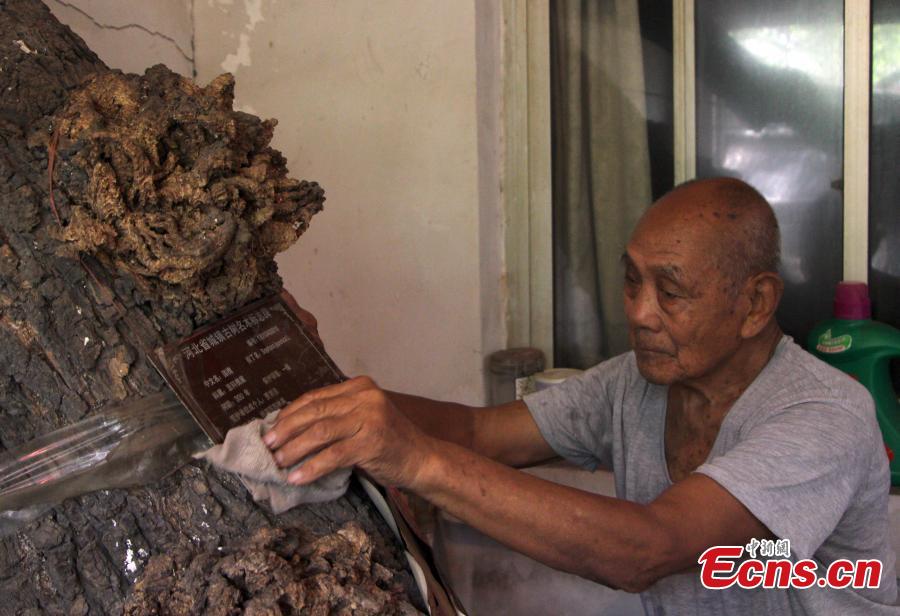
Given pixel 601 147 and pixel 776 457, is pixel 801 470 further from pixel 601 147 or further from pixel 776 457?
pixel 601 147

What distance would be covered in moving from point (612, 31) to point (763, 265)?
1.34 meters

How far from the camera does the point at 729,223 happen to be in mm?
1211

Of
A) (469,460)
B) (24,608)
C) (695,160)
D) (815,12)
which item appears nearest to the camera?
(24,608)

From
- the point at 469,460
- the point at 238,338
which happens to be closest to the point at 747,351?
the point at 469,460

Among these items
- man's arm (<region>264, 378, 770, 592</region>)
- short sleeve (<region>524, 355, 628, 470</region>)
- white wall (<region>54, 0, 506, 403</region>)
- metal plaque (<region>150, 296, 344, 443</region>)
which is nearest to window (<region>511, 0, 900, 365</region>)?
white wall (<region>54, 0, 506, 403</region>)

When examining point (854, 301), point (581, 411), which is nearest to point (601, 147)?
point (854, 301)

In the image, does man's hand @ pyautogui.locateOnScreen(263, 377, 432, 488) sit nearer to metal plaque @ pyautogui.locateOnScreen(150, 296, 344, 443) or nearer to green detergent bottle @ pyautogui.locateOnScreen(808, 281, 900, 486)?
metal plaque @ pyautogui.locateOnScreen(150, 296, 344, 443)

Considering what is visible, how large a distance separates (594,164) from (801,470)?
1500 mm

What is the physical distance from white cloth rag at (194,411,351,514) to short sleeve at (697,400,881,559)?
0.50m

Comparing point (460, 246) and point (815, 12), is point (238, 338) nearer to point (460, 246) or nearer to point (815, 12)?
point (460, 246)

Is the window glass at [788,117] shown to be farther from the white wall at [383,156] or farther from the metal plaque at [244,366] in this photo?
the metal plaque at [244,366]

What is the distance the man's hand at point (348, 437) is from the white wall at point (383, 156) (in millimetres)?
1199

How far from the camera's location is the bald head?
121cm

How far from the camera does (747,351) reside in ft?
4.24
